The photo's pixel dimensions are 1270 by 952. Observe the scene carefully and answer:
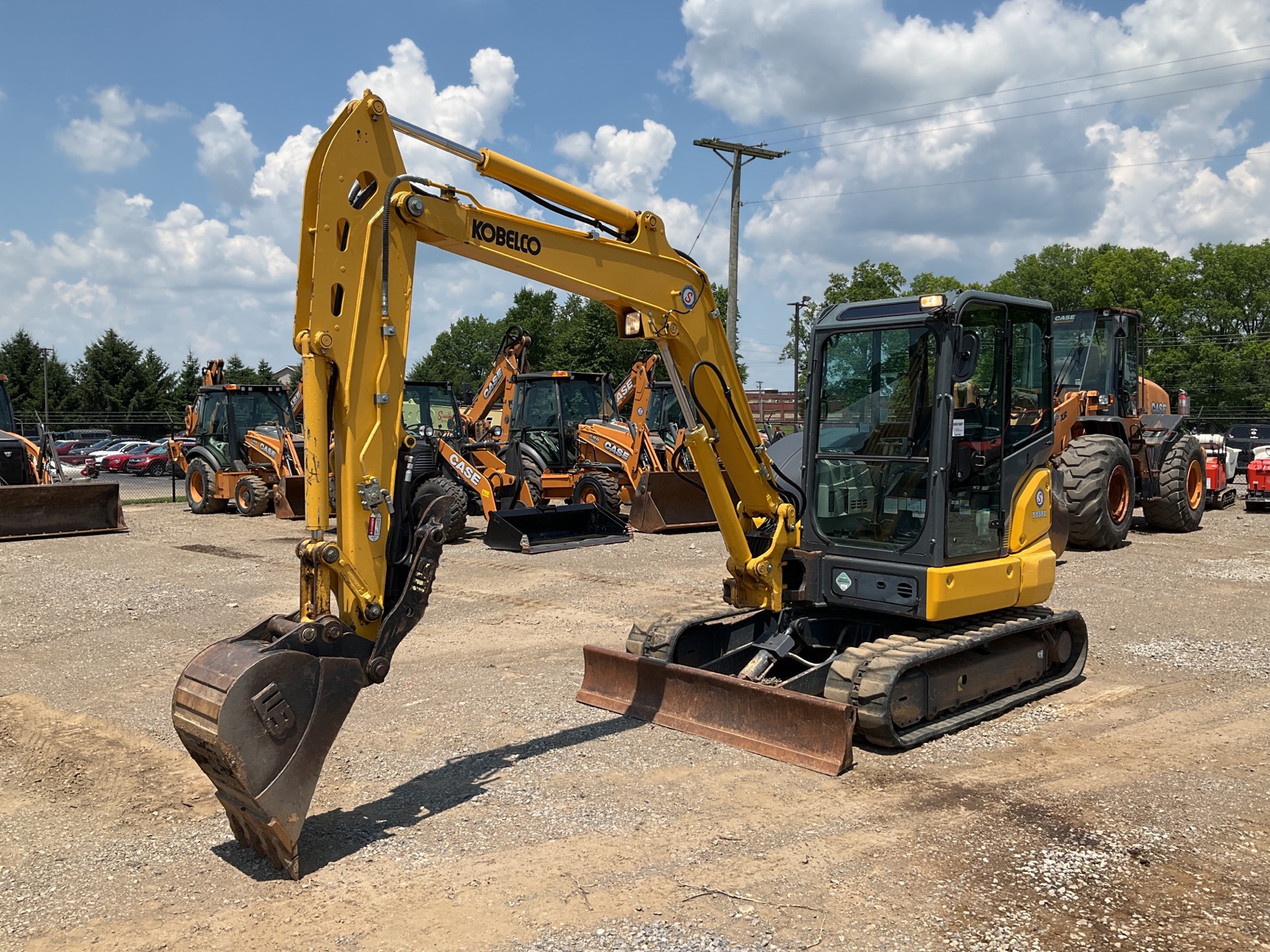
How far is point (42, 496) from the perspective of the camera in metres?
15.7

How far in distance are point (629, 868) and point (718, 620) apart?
2.92m

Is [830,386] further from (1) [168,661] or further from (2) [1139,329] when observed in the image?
(2) [1139,329]

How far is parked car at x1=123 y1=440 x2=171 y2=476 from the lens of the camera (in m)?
37.7

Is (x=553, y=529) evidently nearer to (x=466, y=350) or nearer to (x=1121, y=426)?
(x=1121, y=426)

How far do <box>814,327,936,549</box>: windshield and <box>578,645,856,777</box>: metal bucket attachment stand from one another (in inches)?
51.5

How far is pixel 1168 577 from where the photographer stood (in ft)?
39.4

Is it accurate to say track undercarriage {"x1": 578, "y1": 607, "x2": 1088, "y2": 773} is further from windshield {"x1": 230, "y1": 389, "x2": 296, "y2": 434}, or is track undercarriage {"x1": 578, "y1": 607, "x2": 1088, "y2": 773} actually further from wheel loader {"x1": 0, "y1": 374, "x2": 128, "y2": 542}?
windshield {"x1": 230, "y1": 389, "x2": 296, "y2": 434}

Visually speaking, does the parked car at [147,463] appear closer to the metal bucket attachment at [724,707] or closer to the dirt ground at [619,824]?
the dirt ground at [619,824]

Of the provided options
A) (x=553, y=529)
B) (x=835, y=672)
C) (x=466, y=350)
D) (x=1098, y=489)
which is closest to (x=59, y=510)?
(x=553, y=529)

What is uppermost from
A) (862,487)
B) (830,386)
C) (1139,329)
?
(1139,329)

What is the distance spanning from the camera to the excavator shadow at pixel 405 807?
464 centimetres

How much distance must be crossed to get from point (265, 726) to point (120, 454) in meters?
37.9

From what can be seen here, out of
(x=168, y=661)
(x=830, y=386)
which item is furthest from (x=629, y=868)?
(x=168, y=661)

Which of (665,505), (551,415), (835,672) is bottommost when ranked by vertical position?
(835,672)
